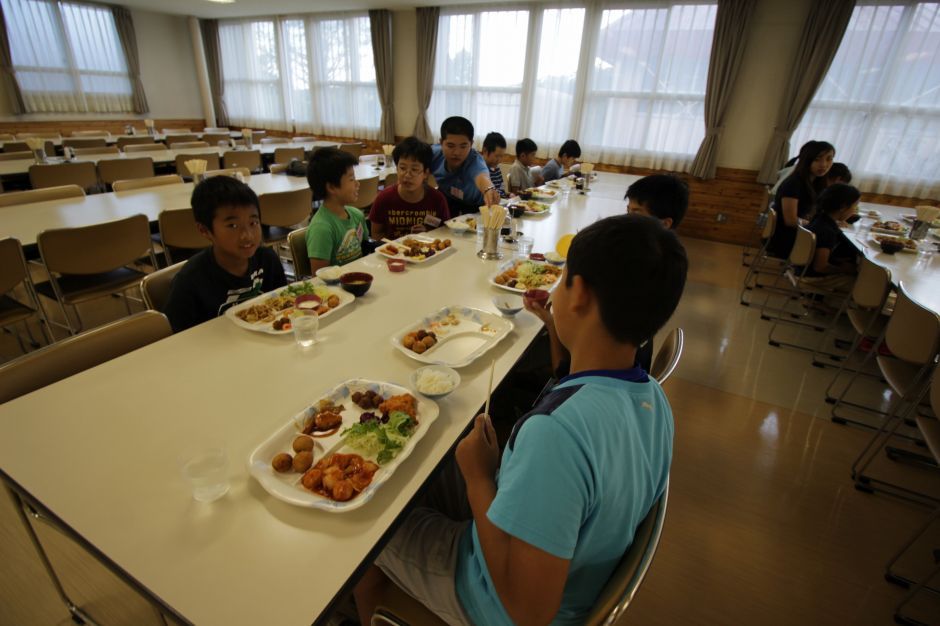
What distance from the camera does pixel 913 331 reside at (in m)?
1.79

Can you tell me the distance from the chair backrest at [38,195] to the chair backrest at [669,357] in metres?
3.89

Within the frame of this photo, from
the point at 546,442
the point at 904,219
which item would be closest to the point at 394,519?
the point at 546,442

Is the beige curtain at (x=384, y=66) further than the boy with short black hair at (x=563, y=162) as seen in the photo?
Yes

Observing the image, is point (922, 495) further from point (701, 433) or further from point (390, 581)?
point (390, 581)

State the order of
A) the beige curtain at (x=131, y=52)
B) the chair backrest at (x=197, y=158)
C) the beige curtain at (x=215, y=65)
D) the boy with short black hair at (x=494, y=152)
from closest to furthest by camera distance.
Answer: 1. the boy with short black hair at (x=494, y=152)
2. the chair backrest at (x=197, y=158)
3. the beige curtain at (x=131, y=52)
4. the beige curtain at (x=215, y=65)

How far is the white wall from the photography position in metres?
8.33

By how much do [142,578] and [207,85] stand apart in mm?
11344

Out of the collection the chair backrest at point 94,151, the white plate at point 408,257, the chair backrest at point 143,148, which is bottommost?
the white plate at point 408,257

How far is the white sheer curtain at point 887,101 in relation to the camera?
4535mm

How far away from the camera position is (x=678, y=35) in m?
5.30

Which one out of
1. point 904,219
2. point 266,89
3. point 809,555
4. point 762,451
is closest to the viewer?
point 809,555

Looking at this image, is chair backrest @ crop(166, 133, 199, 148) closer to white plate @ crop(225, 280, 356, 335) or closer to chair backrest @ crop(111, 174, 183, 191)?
chair backrest @ crop(111, 174, 183, 191)

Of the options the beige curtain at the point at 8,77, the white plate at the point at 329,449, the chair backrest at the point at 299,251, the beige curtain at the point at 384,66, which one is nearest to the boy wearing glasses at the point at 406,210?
the chair backrest at the point at 299,251

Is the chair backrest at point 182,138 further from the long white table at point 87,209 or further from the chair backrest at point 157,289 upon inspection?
the chair backrest at point 157,289
